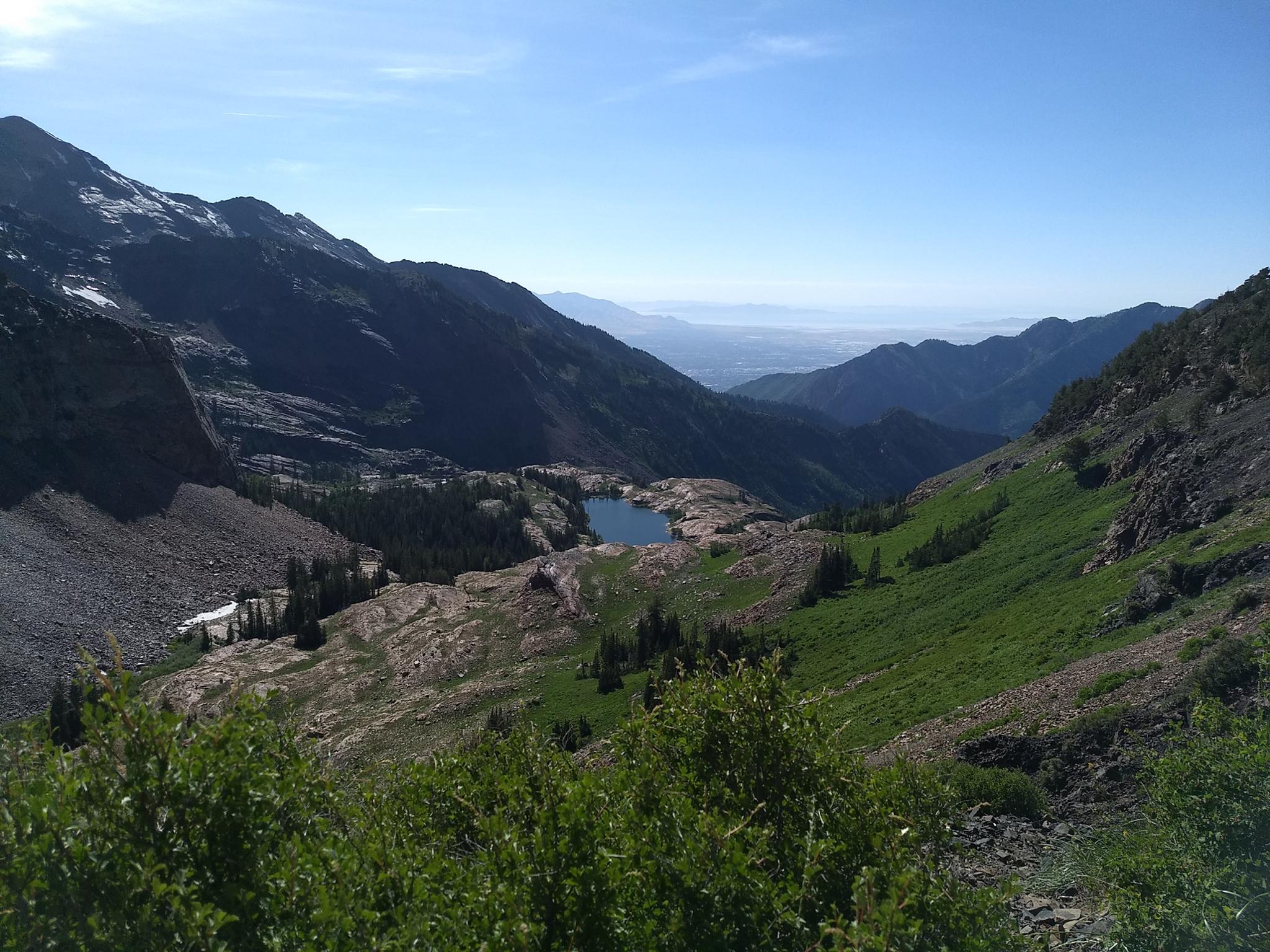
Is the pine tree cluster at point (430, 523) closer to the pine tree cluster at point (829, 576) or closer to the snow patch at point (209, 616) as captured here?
the snow patch at point (209, 616)

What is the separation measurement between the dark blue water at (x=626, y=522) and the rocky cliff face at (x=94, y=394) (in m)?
80.6

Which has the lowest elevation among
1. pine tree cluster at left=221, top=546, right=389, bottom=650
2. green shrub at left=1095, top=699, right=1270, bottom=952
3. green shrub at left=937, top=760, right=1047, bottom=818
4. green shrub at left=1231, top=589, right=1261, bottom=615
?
pine tree cluster at left=221, top=546, right=389, bottom=650

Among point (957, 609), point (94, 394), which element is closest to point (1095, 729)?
point (957, 609)

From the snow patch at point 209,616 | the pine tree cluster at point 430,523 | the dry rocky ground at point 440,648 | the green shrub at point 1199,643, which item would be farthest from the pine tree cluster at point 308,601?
the green shrub at point 1199,643

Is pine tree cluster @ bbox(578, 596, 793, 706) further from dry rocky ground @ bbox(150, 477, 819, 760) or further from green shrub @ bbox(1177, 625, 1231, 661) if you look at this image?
green shrub @ bbox(1177, 625, 1231, 661)

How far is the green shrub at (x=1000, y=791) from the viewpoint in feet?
57.6

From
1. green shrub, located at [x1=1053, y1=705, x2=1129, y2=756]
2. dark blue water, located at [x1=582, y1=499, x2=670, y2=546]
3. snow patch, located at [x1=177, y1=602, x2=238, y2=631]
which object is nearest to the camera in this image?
green shrub, located at [x1=1053, y1=705, x2=1129, y2=756]

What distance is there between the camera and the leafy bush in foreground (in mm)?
6926

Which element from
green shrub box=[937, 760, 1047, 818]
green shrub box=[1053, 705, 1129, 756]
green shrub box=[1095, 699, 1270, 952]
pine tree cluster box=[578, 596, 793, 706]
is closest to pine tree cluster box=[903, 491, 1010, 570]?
pine tree cluster box=[578, 596, 793, 706]

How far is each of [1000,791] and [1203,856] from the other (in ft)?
24.7

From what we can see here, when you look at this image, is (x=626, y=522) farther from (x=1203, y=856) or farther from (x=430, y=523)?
(x=1203, y=856)

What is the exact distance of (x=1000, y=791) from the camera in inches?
702

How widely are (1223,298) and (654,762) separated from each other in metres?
93.1

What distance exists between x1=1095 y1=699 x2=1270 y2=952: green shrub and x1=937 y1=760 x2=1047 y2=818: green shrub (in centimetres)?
429
